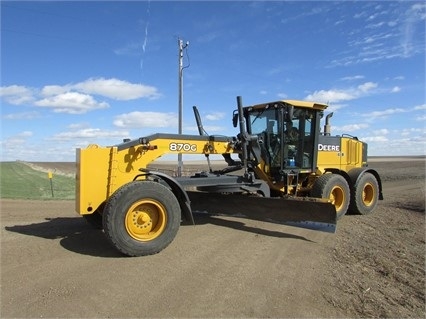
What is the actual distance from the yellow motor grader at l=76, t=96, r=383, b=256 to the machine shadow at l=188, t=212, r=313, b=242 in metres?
0.21

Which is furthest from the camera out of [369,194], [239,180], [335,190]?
[369,194]

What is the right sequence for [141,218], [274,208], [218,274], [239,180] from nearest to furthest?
1. [218,274]
2. [141,218]
3. [274,208]
4. [239,180]

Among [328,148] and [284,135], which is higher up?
[284,135]

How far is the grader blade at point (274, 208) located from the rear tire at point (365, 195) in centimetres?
325

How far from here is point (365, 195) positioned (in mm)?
11578

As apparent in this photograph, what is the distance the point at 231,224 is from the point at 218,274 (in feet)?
10.3

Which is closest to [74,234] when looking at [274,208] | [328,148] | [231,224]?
[231,224]

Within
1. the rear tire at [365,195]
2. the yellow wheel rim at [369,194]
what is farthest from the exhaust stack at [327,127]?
the yellow wheel rim at [369,194]

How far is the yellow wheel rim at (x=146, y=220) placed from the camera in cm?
645

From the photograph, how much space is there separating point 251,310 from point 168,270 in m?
1.53

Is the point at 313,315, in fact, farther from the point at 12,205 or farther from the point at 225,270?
the point at 12,205

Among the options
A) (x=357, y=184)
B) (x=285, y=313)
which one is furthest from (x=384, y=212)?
(x=285, y=313)

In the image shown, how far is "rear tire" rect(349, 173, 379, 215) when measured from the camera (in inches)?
426

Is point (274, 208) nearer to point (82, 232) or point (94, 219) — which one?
point (94, 219)
